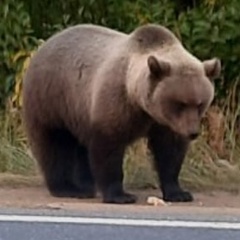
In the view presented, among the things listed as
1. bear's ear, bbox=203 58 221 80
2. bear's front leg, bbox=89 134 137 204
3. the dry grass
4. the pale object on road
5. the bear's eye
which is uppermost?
bear's ear, bbox=203 58 221 80

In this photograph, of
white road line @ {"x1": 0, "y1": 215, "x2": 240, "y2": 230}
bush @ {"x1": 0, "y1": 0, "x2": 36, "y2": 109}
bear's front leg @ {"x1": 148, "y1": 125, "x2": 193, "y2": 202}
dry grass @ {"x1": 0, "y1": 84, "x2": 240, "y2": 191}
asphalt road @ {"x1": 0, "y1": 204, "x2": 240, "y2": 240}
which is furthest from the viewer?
bush @ {"x1": 0, "y1": 0, "x2": 36, "y2": 109}

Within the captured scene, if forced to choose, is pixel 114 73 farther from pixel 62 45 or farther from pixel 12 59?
pixel 12 59

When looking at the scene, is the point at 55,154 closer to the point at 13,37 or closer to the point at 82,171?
the point at 82,171

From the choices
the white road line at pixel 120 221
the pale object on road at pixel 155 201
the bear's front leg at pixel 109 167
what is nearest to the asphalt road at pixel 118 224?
the white road line at pixel 120 221

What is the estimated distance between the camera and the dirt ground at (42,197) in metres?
8.83

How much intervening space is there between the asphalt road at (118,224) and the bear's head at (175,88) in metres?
0.70

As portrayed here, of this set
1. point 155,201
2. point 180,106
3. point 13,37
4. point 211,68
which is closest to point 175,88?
point 180,106

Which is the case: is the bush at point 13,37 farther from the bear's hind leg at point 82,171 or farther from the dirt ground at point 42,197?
the bear's hind leg at point 82,171

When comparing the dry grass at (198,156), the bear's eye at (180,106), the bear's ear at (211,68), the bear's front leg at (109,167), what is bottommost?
the dry grass at (198,156)

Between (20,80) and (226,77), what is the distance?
75.8 inches

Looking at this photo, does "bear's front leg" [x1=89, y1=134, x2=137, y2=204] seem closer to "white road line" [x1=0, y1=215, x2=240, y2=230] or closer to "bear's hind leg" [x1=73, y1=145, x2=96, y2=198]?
"bear's hind leg" [x1=73, y1=145, x2=96, y2=198]

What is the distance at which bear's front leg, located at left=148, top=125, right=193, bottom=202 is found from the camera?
30.1 ft

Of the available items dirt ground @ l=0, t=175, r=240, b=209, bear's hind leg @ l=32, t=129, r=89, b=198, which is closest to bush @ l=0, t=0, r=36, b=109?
dirt ground @ l=0, t=175, r=240, b=209

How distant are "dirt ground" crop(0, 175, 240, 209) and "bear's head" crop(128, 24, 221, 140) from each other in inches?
26.3
